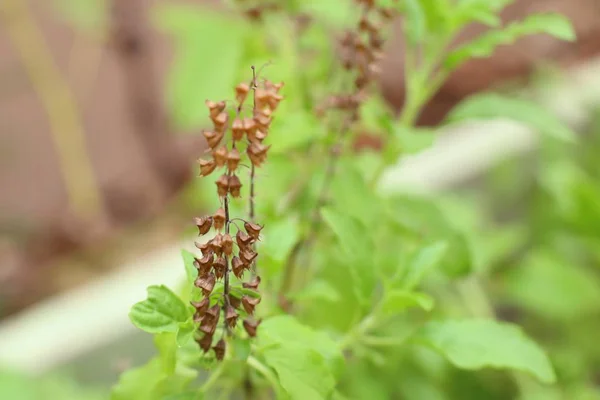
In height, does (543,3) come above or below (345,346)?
above

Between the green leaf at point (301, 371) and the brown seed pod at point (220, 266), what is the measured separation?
0.06 meters

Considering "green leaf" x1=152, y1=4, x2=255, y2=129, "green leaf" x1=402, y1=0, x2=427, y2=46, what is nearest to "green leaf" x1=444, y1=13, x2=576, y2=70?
"green leaf" x1=402, y1=0, x2=427, y2=46

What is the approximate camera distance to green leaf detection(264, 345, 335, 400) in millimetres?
391

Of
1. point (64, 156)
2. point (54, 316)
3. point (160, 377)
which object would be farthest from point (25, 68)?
point (160, 377)

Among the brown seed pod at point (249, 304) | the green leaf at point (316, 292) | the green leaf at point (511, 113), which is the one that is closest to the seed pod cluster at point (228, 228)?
the brown seed pod at point (249, 304)

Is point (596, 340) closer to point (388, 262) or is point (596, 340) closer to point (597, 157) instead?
point (597, 157)

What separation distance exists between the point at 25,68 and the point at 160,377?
1.79 m

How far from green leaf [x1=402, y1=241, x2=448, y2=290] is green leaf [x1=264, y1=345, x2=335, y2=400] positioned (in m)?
0.11

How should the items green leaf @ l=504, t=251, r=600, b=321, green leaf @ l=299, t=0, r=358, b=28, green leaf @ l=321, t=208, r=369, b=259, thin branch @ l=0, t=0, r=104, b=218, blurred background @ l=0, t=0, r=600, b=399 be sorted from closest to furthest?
1. green leaf @ l=321, t=208, r=369, b=259
2. green leaf @ l=299, t=0, r=358, b=28
3. green leaf @ l=504, t=251, r=600, b=321
4. blurred background @ l=0, t=0, r=600, b=399
5. thin branch @ l=0, t=0, r=104, b=218

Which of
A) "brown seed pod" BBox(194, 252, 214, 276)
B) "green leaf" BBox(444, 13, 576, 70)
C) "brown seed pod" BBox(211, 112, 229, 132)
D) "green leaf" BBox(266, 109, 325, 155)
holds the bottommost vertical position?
"brown seed pod" BBox(194, 252, 214, 276)

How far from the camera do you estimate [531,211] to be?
3.79 ft

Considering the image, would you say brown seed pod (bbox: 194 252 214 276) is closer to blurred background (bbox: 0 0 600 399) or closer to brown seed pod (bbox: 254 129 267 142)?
brown seed pod (bbox: 254 129 267 142)

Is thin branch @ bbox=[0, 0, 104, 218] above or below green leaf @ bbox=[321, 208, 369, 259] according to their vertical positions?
above

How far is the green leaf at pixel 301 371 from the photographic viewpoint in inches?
15.4
